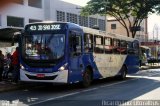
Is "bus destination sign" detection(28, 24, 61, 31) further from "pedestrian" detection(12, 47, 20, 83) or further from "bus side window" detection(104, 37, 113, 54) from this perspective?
"bus side window" detection(104, 37, 113, 54)

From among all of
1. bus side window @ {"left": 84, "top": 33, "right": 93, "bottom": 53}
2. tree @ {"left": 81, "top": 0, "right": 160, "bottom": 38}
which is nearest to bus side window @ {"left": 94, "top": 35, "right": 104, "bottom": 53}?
bus side window @ {"left": 84, "top": 33, "right": 93, "bottom": 53}

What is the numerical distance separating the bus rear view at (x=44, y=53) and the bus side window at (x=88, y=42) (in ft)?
6.70

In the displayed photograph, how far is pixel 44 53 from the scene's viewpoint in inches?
616

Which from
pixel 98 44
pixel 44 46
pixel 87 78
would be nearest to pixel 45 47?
pixel 44 46

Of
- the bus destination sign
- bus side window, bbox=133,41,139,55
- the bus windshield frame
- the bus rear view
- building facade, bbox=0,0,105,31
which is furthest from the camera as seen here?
building facade, bbox=0,0,105,31

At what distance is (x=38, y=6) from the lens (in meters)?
44.4

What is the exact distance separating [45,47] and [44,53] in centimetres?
24

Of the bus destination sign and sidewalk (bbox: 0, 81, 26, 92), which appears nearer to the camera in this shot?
the bus destination sign

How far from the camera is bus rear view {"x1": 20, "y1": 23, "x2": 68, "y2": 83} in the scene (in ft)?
50.9

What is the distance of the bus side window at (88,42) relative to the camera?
17688mm

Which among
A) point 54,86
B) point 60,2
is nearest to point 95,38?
point 54,86

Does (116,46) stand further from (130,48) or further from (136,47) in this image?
(136,47)

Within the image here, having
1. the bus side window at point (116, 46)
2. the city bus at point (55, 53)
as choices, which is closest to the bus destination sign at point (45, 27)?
the city bus at point (55, 53)

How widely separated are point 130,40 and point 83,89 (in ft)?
29.3
